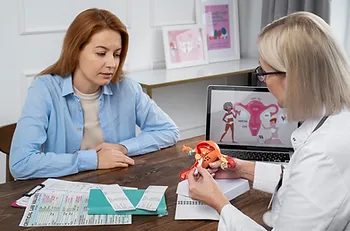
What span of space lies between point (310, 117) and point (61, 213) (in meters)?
0.74

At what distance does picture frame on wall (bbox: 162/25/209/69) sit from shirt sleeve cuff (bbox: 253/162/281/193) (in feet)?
6.40

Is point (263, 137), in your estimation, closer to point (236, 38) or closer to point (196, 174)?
point (196, 174)

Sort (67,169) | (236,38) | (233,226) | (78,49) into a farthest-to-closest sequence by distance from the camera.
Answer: (236,38) → (78,49) → (67,169) → (233,226)

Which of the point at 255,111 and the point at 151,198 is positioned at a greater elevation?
the point at 255,111

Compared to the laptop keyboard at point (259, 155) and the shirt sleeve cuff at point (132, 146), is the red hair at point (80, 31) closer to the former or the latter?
the shirt sleeve cuff at point (132, 146)

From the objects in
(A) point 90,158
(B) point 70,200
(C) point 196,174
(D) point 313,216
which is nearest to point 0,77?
(A) point 90,158

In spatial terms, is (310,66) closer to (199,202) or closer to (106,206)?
(199,202)

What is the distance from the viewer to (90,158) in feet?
6.45

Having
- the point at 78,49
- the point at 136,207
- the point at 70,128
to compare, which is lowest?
the point at 136,207

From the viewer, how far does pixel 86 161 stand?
196 cm

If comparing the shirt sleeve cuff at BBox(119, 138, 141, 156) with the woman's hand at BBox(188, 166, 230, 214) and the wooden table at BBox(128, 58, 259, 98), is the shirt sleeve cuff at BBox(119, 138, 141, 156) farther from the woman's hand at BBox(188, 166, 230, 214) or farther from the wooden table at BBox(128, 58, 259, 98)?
the wooden table at BBox(128, 58, 259, 98)

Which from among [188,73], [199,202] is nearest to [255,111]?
[199,202]

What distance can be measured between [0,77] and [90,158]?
4.11 ft

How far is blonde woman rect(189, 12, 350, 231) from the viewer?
1.23 m
